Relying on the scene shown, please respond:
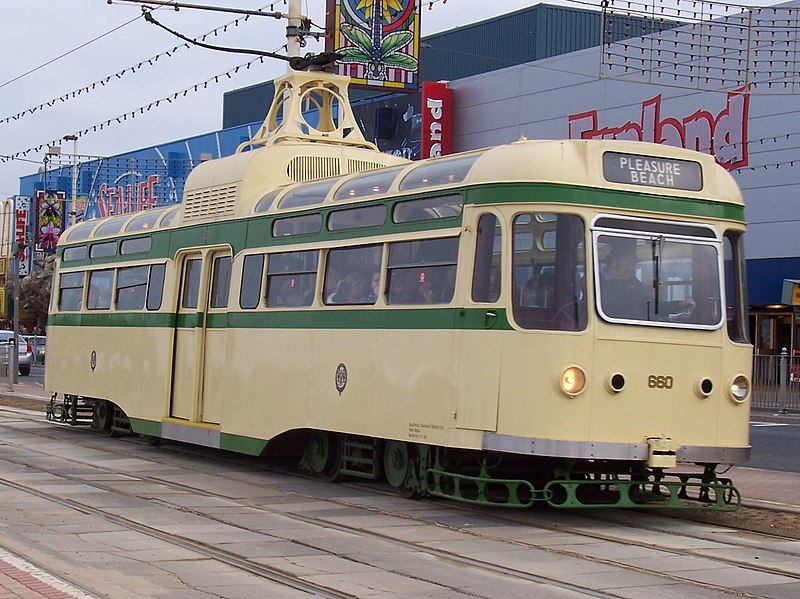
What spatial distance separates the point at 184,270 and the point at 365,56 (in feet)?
54.5

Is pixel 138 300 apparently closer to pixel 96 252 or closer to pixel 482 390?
pixel 96 252

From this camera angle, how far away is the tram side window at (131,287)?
18578mm

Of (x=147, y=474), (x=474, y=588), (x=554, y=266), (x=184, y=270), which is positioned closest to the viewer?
(x=474, y=588)

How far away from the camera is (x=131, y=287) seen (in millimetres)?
19016

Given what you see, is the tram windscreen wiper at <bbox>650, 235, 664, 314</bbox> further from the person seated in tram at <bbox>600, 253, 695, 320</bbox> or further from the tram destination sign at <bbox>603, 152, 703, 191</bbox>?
the tram destination sign at <bbox>603, 152, 703, 191</bbox>

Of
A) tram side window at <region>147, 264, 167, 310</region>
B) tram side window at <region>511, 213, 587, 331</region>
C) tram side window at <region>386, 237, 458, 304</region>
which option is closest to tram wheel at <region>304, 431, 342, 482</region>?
tram side window at <region>386, 237, 458, 304</region>

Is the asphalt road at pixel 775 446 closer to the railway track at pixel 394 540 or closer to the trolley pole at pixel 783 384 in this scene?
the trolley pole at pixel 783 384

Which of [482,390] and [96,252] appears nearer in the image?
[482,390]

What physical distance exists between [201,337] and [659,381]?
6918 millimetres

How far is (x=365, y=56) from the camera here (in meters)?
33.0

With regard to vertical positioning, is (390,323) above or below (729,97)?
below

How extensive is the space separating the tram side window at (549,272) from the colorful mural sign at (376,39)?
19.1 meters

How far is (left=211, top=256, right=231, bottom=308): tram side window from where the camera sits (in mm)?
16266

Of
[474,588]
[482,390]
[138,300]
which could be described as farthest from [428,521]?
[138,300]
